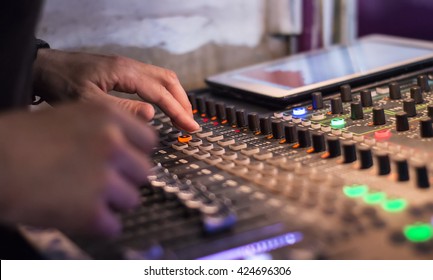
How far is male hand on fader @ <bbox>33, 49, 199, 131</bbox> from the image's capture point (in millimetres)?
1450

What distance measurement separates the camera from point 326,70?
1.69 m

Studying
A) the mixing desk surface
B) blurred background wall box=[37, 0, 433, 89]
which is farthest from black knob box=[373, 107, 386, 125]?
blurred background wall box=[37, 0, 433, 89]

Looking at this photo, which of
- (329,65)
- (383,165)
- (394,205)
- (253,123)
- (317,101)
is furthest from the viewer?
(329,65)

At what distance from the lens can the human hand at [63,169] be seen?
786 millimetres

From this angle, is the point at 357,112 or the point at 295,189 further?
the point at 357,112

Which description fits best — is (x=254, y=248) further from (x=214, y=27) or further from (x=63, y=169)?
(x=214, y=27)

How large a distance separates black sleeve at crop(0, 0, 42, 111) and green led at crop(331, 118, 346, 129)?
57 cm

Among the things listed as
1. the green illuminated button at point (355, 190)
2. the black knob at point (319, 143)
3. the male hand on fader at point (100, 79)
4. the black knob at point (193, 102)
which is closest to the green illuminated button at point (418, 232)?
the green illuminated button at point (355, 190)

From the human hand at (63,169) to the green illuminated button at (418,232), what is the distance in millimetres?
347

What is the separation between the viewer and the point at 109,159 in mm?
813

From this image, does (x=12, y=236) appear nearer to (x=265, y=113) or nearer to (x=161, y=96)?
(x=161, y=96)

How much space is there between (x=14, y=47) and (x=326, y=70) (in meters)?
0.85

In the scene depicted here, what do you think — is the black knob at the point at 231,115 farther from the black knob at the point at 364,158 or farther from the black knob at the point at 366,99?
the black knob at the point at 364,158

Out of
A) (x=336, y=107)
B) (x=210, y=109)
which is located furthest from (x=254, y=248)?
(x=210, y=109)
